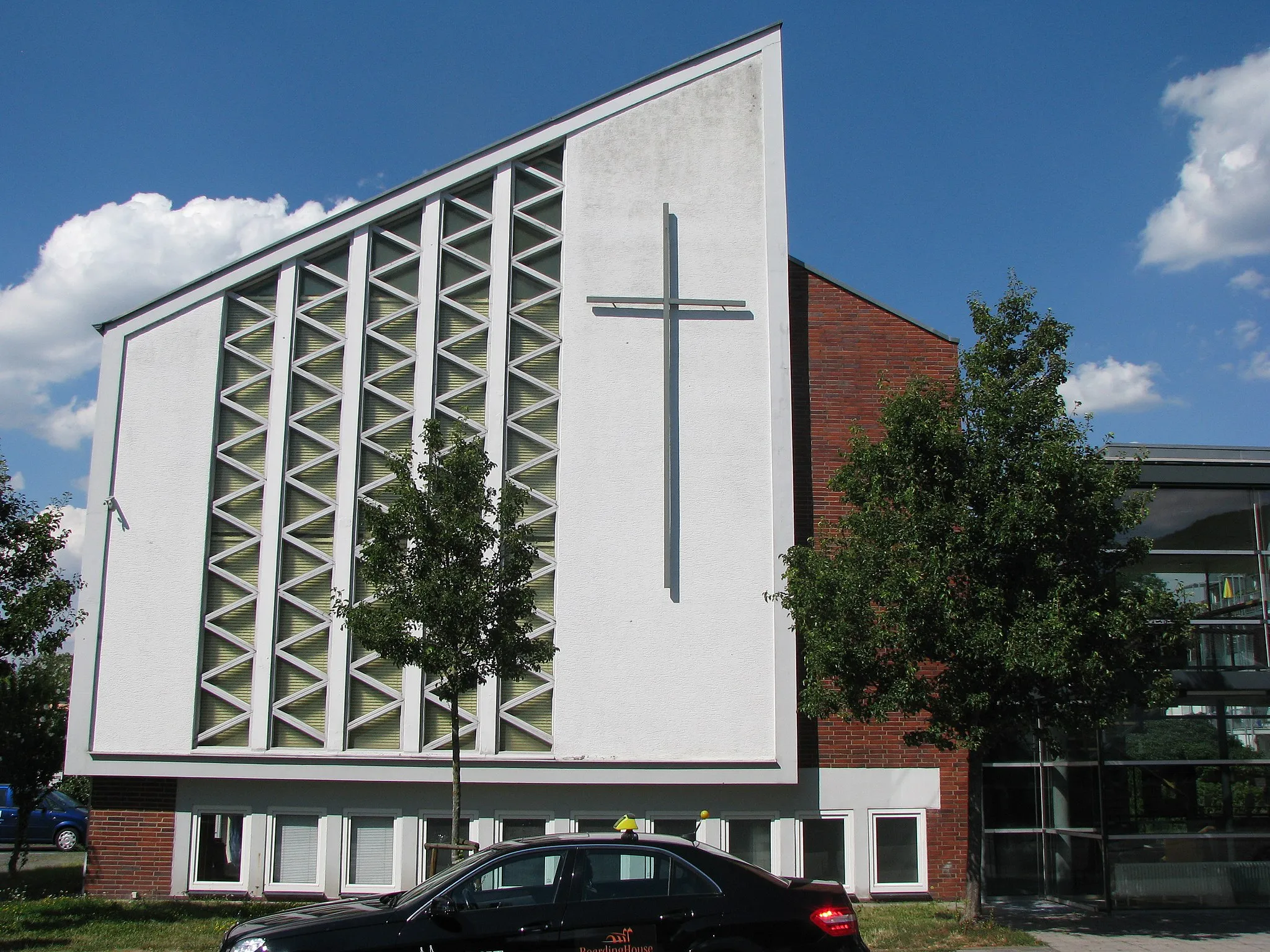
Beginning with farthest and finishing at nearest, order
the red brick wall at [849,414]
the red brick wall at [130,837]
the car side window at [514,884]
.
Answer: the red brick wall at [849,414] → the red brick wall at [130,837] → the car side window at [514,884]

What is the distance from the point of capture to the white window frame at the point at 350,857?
14.5 meters

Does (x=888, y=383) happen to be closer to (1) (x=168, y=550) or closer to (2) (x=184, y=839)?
(1) (x=168, y=550)

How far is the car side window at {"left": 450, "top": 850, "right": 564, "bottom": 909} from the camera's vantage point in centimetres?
756

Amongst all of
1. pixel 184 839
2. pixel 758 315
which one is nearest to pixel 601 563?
pixel 758 315

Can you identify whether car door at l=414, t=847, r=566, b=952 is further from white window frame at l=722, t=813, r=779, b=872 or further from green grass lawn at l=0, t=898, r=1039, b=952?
→ white window frame at l=722, t=813, r=779, b=872

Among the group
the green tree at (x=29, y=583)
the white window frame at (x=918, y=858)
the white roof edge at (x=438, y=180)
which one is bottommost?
the white window frame at (x=918, y=858)

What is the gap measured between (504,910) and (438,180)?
37.0 feet

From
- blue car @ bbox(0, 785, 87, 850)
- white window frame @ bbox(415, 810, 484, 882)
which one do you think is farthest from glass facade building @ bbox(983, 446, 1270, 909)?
blue car @ bbox(0, 785, 87, 850)

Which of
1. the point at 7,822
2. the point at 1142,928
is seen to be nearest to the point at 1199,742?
the point at 1142,928

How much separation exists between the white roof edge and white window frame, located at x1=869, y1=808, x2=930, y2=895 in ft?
35.1

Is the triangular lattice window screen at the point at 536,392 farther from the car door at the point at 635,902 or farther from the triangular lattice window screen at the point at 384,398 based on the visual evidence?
the car door at the point at 635,902

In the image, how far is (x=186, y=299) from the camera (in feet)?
50.9

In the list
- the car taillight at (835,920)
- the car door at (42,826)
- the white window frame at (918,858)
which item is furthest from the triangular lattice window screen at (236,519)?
the car door at (42,826)

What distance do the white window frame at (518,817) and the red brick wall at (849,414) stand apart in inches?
140
